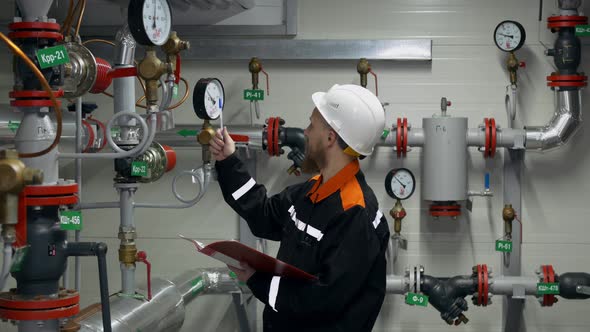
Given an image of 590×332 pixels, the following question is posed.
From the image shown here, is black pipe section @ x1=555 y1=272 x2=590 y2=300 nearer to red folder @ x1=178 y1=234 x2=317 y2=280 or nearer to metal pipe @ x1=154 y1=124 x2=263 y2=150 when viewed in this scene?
metal pipe @ x1=154 y1=124 x2=263 y2=150

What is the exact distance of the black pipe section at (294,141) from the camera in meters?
4.34

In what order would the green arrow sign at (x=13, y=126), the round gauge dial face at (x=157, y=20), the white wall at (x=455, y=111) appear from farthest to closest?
the white wall at (x=455, y=111), the green arrow sign at (x=13, y=126), the round gauge dial face at (x=157, y=20)

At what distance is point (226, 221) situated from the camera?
15.7ft

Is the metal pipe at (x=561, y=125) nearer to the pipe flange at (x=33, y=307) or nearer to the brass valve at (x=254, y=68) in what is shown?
the brass valve at (x=254, y=68)

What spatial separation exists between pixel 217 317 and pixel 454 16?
2214 mm

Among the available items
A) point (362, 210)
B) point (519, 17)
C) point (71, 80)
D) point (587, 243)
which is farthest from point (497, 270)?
point (71, 80)

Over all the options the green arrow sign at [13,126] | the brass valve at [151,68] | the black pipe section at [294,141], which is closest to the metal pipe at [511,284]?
the black pipe section at [294,141]

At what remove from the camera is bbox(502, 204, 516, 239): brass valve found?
446 cm

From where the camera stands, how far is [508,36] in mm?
4430

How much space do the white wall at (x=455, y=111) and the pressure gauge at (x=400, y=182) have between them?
241 mm

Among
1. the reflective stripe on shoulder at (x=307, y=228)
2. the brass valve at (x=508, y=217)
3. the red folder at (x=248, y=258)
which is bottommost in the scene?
the brass valve at (x=508, y=217)

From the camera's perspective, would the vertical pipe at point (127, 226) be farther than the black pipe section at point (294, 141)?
No

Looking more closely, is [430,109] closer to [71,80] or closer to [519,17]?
[519,17]

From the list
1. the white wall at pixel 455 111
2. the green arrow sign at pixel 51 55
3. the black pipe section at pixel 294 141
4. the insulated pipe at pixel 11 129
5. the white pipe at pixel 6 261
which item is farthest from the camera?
the white wall at pixel 455 111
